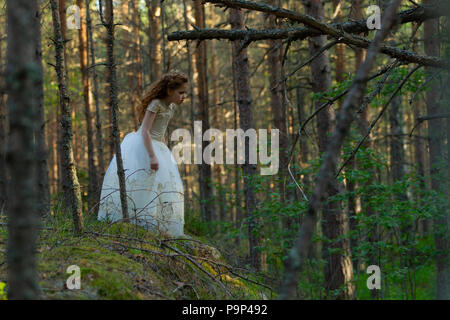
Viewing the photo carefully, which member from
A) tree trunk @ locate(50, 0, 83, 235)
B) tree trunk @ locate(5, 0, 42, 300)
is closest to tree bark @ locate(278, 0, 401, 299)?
tree trunk @ locate(5, 0, 42, 300)

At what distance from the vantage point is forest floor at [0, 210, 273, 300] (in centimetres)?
290

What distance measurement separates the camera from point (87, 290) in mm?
2854

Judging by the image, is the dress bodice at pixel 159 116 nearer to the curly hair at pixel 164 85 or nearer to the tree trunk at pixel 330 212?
the curly hair at pixel 164 85

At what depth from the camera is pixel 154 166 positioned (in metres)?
5.80

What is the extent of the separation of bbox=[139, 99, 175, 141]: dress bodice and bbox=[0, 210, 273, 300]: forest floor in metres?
1.91

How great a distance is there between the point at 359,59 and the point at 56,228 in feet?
34.0

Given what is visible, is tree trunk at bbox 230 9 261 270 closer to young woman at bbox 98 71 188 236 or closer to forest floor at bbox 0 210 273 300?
young woman at bbox 98 71 188 236

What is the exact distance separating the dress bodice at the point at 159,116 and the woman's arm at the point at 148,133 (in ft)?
0.27

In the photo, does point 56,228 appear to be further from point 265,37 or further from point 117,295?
point 265,37

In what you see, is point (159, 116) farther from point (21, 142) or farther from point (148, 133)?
point (21, 142)

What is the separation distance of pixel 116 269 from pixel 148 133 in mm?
2864

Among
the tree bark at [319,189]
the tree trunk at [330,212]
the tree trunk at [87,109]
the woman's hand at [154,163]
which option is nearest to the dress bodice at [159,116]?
the woman's hand at [154,163]

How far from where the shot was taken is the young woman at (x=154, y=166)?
577cm

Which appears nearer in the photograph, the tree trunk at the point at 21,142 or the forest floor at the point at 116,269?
the tree trunk at the point at 21,142
